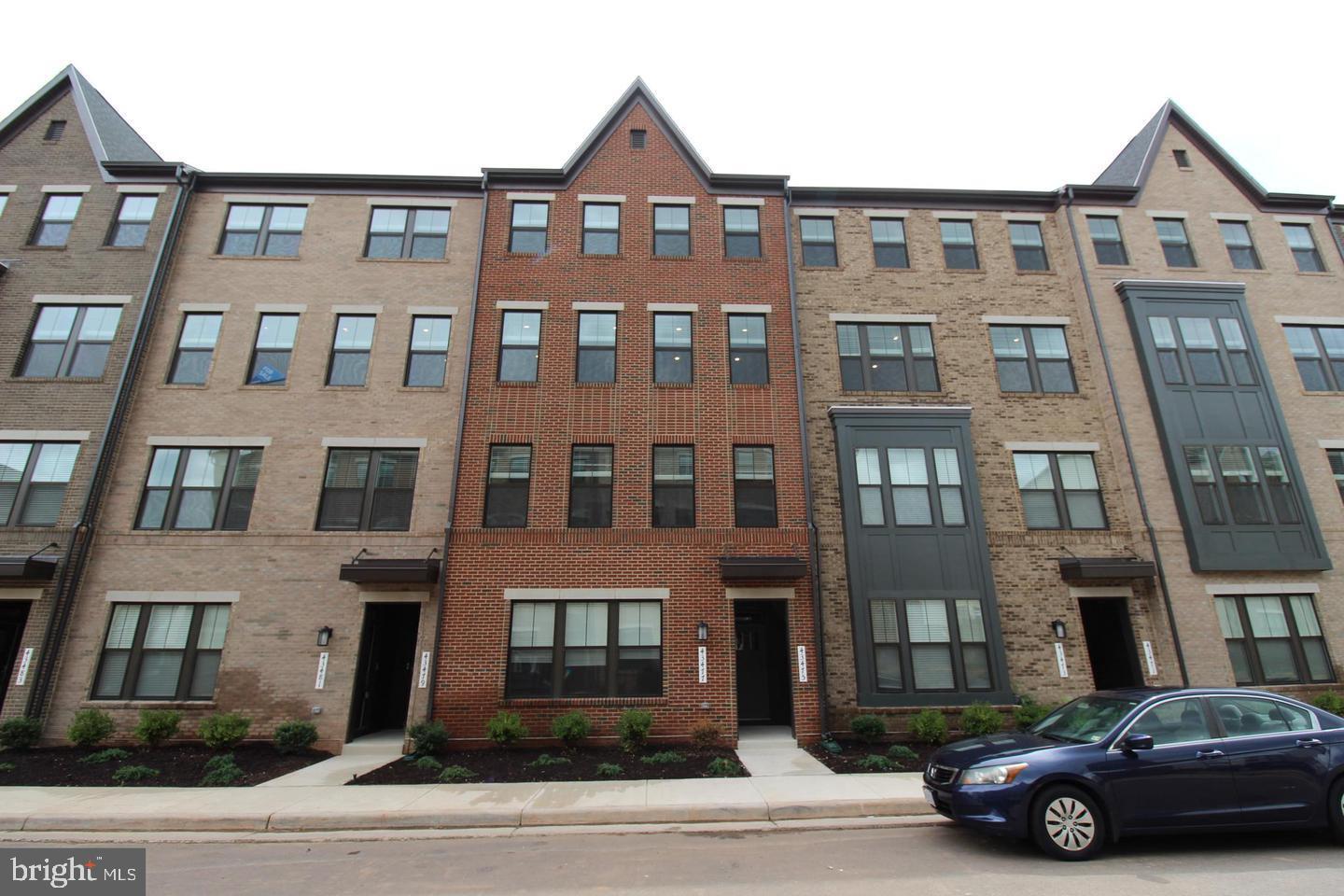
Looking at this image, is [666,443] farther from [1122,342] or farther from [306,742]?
[1122,342]

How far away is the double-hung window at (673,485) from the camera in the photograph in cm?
1340

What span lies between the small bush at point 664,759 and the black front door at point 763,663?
12.3ft

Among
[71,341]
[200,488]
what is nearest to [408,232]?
[200,488]

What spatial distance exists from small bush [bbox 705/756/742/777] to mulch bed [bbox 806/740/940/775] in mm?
1638

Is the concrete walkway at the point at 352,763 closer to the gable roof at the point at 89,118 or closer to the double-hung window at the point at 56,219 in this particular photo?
the double-hung window at the point at 56,219

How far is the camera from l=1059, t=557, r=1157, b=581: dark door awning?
42.9ft

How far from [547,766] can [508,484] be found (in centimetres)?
589

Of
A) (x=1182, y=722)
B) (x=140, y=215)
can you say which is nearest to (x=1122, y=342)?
(x=1182, y=722)

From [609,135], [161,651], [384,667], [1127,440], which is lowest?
[384,667]

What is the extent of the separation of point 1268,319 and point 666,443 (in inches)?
653

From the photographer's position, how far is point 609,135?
54.2ft

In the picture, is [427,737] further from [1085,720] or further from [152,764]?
[1085,720]

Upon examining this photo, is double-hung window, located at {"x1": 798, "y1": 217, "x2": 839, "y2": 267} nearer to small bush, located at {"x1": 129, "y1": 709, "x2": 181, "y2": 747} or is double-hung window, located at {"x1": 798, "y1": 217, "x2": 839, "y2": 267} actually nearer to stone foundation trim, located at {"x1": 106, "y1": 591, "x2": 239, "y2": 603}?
stone foundation trim, located at {"x1": 106, "y1": 591, "x2": 239, "y2": 603}

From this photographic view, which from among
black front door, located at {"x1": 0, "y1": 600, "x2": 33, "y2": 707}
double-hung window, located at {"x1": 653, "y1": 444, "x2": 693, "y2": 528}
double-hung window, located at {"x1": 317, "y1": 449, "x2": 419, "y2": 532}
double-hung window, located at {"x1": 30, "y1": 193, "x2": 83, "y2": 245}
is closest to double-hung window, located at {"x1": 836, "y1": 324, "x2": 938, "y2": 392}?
double-hung window, located at {"x1": 653, "y1": 444, "x2": 693, "y2": 528}
